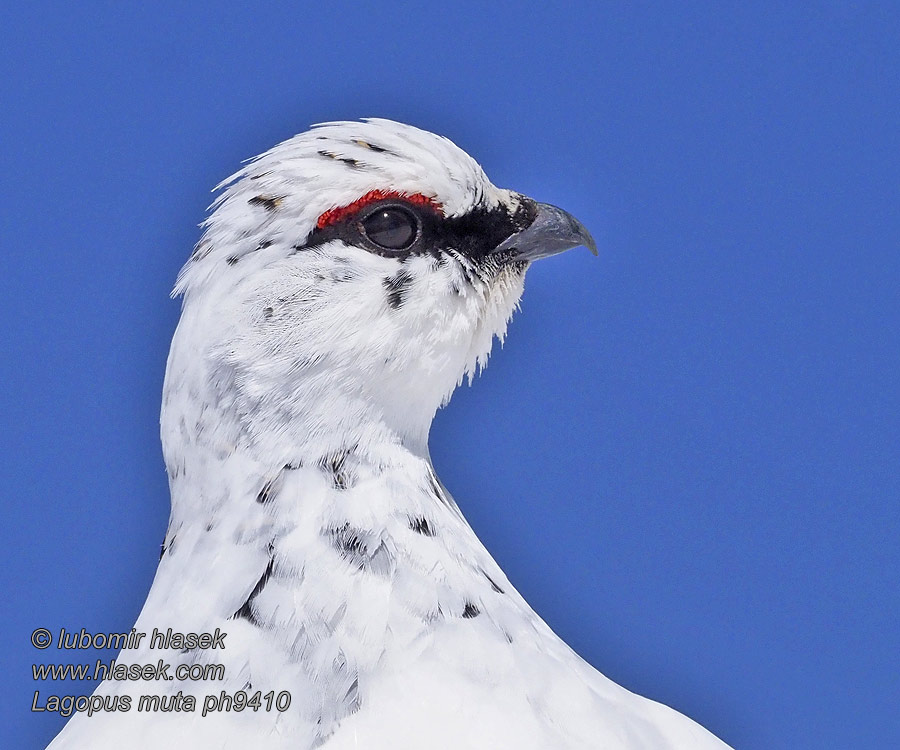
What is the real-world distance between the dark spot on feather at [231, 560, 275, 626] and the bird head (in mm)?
276

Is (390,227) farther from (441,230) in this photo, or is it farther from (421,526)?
(421,526)

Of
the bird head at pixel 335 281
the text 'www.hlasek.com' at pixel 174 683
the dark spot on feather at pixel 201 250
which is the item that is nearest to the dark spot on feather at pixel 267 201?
the bird head at pixel 335 281

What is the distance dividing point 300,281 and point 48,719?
1489mm

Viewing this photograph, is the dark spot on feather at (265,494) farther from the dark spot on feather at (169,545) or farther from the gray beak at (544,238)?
the gray beak at (544,238)

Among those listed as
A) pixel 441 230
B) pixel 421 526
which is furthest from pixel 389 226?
pixel 421 526

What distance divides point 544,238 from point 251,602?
3.28 ft

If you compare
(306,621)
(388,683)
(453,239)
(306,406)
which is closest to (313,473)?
(306,406)

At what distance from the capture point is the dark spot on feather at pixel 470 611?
76.6 inches

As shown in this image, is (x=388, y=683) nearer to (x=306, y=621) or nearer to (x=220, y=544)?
(x=306, y=621)

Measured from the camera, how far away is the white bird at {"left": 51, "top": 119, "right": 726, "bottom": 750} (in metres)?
1.83

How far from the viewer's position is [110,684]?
2.00 meters

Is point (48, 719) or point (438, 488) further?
point (48, 719)

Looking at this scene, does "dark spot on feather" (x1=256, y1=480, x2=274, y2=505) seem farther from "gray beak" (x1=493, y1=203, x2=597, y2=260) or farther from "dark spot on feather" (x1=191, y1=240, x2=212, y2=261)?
"gray beak" (x1=493, y1=203, x2=597, y2=260)

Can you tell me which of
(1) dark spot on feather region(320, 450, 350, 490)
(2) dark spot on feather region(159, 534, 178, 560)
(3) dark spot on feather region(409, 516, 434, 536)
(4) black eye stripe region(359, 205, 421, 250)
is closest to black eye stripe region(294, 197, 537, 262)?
(4) black eye stripe region(359, 205, 421, 250)
